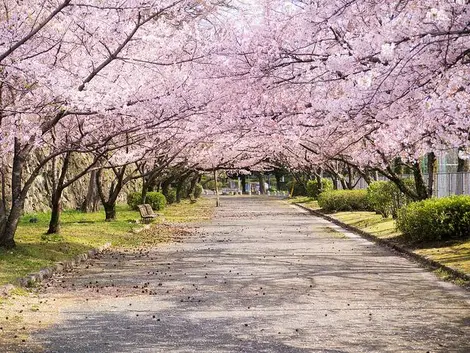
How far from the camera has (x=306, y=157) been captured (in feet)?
137

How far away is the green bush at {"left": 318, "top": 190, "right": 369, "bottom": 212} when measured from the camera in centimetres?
3656

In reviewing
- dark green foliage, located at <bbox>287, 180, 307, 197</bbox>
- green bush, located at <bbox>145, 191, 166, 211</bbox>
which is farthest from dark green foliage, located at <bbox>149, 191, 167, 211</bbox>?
dark green foliage, located at <bbox>287, 180, 307, 197</bbox>

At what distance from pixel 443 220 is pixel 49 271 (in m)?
9.43

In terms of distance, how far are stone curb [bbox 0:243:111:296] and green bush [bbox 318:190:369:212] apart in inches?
816

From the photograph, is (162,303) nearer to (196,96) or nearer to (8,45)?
(8,45)

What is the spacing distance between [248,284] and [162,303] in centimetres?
228

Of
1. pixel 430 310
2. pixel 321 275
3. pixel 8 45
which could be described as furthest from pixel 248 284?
pixel 8 45

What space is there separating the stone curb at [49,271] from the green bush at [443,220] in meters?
8.16

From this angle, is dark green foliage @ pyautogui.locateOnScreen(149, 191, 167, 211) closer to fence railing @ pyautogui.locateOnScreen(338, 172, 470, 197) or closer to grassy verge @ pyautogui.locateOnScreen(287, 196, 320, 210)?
grassy verge @ pyautogui.locateOnScreen(287, 196, 320, 210)

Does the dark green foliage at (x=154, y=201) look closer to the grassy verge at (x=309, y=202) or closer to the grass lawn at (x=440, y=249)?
the grassy verge at (x=309, y=202)

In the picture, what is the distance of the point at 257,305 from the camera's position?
10.0 meters

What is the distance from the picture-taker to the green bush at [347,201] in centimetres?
3656

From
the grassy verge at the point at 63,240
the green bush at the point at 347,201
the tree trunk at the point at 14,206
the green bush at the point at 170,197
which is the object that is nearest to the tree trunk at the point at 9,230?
the tree trunk at the point at 14,206

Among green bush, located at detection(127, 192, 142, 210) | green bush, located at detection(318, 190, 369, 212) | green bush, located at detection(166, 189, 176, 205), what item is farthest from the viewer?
green bush, located at detection(166, 189, 176, 205)
